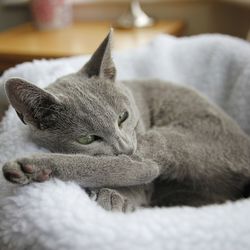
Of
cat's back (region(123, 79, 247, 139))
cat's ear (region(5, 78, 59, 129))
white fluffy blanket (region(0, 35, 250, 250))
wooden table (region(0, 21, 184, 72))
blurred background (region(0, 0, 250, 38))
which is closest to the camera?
white fluffy blanket (region(0, 35, 250, 250))

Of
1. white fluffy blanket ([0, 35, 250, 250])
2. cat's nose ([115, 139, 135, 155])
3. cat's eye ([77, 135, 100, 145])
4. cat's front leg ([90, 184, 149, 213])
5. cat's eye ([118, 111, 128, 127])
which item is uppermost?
cat's eye ([118, 111, 128, 127])

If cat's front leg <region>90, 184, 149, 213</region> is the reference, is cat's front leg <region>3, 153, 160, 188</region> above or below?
above

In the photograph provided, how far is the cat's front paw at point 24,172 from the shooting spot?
65cm

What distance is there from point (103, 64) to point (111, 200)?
30cm

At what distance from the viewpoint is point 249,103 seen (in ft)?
3.62

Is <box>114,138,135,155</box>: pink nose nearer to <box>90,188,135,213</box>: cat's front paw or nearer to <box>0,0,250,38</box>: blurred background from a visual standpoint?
<box>90,188,135,213</box>: cat's front paw

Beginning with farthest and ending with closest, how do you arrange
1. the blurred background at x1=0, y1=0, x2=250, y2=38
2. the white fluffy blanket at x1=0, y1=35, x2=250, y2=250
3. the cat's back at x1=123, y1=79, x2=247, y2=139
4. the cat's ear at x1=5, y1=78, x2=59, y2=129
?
the blurred background at x1=0, y1=0, x2=250, y2=38, the cat's back at x1=123, y1=79, x2=247, y2=139, the cat's ear at x1=5, y1=78, x2=59, y2=129, the white fluffy blanket at x1=0, y1=35, x2=250, y2=250

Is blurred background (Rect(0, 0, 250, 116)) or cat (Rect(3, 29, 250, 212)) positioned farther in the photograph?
blurred background (Rect(0, 0, 250, 116))

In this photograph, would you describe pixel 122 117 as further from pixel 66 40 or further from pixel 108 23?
pixel 108 23

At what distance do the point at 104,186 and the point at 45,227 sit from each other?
0.56ft

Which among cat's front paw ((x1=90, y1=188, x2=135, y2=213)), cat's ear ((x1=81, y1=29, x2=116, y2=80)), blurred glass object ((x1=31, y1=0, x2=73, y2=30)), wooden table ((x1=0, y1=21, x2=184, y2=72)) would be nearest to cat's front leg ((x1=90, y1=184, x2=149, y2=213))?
cat's front paw ((x1=90, y1=188, x2=135, y2=213))

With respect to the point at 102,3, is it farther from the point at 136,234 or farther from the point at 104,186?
the point at 136,234

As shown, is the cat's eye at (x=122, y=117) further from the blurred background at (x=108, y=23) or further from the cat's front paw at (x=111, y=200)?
the blurred background at (x=108, y=23)

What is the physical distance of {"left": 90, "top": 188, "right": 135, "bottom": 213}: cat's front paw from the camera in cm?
73
